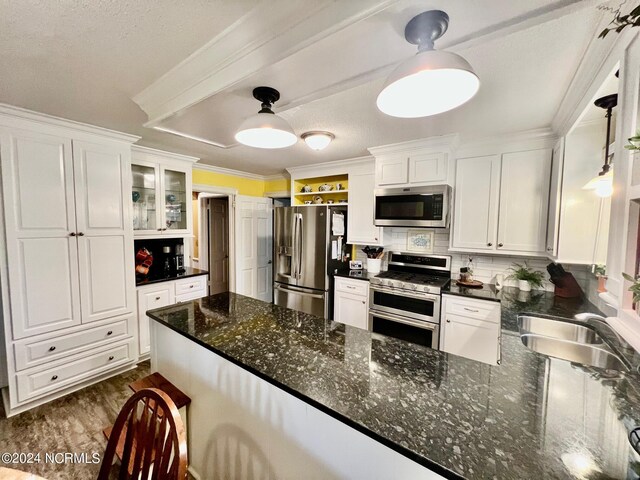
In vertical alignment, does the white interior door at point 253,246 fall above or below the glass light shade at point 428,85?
below

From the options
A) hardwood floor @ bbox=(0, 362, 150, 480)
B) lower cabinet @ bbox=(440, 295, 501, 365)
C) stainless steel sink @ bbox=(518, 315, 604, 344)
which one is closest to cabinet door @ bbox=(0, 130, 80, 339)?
hardwood floor @ bbox=(0, 362, 150, 480)

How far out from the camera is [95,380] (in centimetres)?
251

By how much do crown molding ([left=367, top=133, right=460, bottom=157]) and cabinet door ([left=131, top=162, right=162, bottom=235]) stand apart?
8.23 ft

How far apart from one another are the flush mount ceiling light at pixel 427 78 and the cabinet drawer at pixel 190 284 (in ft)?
9.88

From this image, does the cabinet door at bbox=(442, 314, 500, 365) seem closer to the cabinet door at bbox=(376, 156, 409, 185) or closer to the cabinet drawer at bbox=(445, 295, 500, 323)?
the cabinet drawer at bbox=(445, 295, 500, 323)

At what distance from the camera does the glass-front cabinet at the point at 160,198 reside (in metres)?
2.95

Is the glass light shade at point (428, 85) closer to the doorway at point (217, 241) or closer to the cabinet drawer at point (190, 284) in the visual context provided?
the cabinet drawer at point (190, 284)

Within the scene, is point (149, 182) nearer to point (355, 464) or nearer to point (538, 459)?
point (355, 464)

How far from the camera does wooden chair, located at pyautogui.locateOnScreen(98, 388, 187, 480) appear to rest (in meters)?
0.76

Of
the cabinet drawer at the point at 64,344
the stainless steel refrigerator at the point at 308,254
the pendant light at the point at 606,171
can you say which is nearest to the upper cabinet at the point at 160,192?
the cabinet drawer at the point at 64,344

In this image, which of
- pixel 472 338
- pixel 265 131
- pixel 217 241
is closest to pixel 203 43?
pixel 265 131

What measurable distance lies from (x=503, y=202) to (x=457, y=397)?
2239 millimetres

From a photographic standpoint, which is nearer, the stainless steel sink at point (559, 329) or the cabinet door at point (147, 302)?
the stainless steel sink at point (559, 329)

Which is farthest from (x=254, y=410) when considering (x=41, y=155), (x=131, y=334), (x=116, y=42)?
(x=41, y=155)
